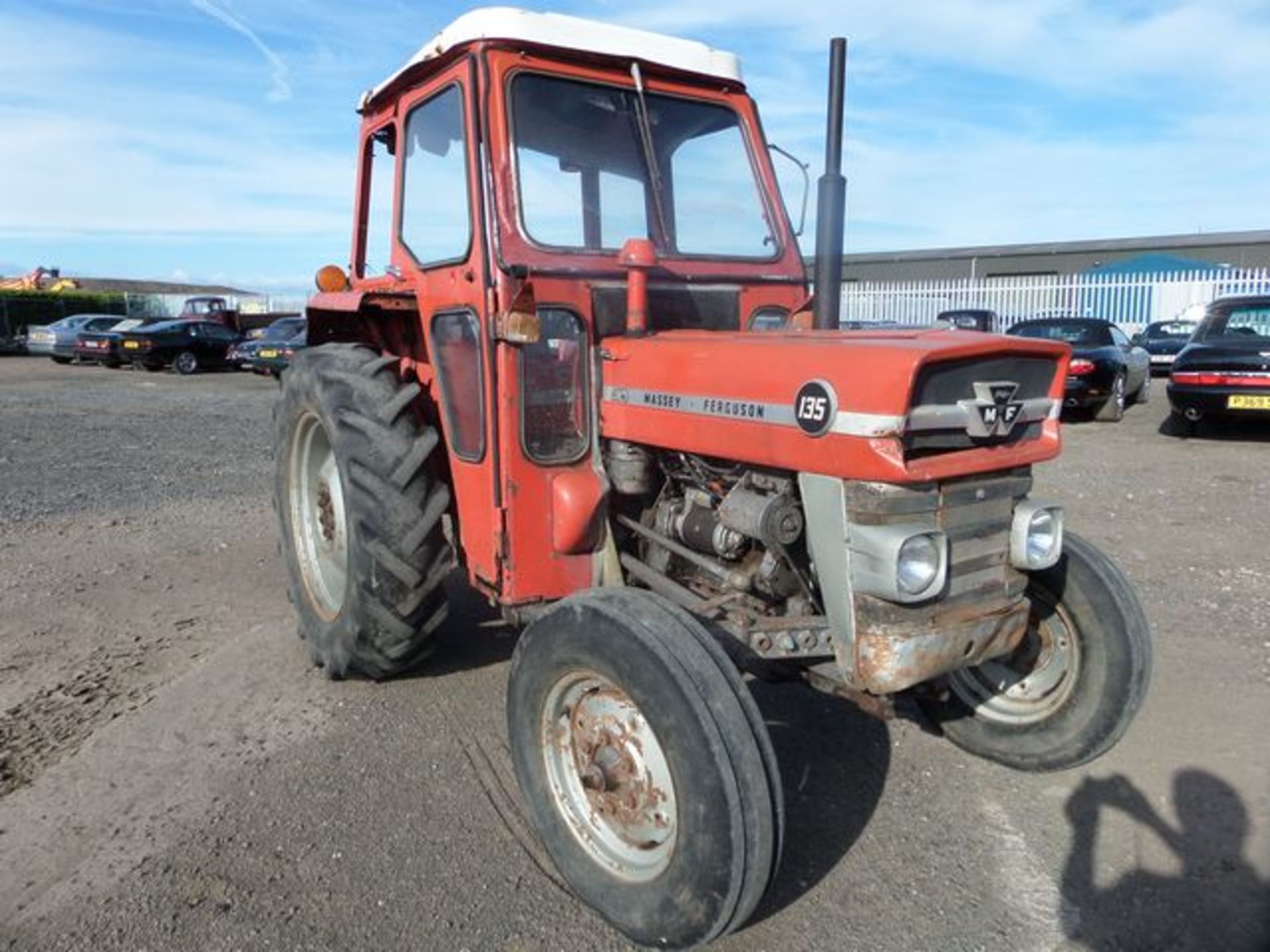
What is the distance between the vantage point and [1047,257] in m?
32.9

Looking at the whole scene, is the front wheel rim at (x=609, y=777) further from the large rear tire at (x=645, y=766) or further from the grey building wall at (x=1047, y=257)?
the grey building wall at (x=1047, y=257)

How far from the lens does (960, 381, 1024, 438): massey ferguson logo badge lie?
2.58 meters

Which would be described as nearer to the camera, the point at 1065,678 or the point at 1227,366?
the point at 1065,678

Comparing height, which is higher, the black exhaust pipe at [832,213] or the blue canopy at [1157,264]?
the blue canopy at [1157,264]

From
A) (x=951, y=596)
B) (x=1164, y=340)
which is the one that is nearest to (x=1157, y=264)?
(x=1164, y=340)

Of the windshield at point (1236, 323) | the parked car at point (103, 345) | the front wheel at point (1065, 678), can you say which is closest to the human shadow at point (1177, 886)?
the front wheel at point (1065, 678)

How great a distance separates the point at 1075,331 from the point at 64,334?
22298 mm

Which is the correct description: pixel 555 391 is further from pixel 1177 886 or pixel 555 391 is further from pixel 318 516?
pixel 1177 886

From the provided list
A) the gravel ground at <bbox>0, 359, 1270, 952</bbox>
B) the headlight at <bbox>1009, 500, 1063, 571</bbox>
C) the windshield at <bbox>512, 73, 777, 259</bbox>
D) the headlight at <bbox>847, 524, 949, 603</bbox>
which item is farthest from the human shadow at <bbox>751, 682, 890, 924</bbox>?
the windshield at <bbox>512, 73, 777, 259</bbox>

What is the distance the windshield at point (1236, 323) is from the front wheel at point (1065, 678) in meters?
8.67

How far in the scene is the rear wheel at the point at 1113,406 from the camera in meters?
13.0

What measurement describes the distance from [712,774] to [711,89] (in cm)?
258

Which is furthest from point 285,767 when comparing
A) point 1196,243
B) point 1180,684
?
point 1196,243

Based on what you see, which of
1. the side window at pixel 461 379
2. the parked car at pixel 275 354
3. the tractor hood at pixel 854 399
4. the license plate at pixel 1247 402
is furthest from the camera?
the parked car at pixel 275 354
